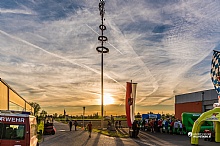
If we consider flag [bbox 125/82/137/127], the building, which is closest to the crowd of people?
the building

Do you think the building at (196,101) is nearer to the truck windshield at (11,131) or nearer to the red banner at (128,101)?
the red banner at (128,101)

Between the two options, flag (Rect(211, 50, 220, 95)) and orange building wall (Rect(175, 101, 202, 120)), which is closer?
flag (Rect(211, 50, 220, 95))

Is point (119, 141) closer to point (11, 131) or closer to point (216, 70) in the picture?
point (216, 70)

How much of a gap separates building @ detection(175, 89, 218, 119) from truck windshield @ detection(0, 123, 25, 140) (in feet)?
119

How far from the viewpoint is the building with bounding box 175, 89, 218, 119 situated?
46375mm

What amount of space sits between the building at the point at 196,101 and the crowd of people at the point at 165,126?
23.7 ft

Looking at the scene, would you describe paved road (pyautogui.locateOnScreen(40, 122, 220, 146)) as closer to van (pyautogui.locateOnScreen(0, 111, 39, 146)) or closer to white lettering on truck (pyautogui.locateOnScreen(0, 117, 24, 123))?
van (pyautogui.locateOnScreen(0, 111, 39, 146))

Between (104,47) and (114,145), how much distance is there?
25050 mm

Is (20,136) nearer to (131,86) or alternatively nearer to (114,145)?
(114,145)

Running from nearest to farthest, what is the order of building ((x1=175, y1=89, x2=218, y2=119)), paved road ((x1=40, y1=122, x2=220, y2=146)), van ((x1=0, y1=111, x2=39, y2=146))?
van ((x1=0, y1=111, x2=39, y2=146)) < paved road ((x1=40, y1=122, x2=220, y2=146)) < building ((x1=175, y1=89, x2=218, y2=119))

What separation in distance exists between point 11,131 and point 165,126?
30.4 m

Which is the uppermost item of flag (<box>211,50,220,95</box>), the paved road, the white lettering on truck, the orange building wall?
flag (<box>211,50,220,95</box>)

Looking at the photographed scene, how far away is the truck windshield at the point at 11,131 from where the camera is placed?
493 inches

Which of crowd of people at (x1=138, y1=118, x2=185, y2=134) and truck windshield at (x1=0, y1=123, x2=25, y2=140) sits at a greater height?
truck windshield at (x1=0, y1=123, x2=25, y2=140)
